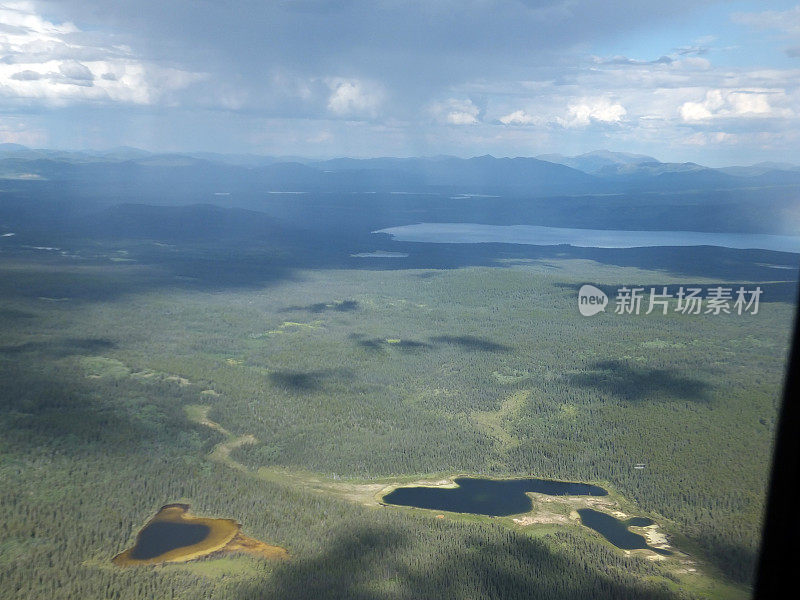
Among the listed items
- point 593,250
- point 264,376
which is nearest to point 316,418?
point 264,376

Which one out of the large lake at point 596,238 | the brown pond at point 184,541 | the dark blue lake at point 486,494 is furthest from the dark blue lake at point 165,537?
the large lake at point 596,238

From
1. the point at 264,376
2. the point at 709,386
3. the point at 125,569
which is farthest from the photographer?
the point at 264,376

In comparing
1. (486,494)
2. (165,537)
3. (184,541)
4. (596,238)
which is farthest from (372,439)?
(596,238)

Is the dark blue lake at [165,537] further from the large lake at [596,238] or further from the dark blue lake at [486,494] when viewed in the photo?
the large lake at [596,238]

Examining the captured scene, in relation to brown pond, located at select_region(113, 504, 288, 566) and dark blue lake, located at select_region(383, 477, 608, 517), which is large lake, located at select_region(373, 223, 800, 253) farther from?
brown pond, located at select_region(113, 504, 288, 566)

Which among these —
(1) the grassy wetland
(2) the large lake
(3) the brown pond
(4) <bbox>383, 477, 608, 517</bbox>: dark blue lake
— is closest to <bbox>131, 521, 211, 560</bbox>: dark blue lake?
(3) the brown pond

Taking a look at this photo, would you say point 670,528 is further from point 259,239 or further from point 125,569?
point 259,239

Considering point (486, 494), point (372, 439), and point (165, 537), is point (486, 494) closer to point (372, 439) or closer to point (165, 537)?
point (372, 439)
